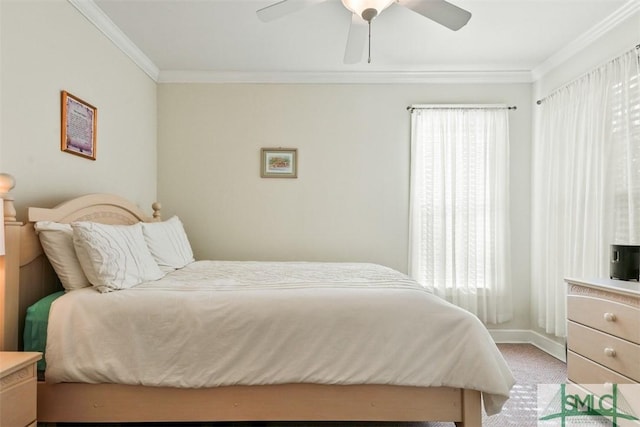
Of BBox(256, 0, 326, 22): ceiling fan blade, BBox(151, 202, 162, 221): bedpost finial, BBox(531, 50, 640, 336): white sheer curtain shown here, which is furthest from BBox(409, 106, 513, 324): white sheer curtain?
BBox(151, 202, 162, 221): bedpost finial

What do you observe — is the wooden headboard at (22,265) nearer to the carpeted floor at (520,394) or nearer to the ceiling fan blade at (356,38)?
the carpeted floor at (520,394)

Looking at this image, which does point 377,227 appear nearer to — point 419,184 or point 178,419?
point 419,184

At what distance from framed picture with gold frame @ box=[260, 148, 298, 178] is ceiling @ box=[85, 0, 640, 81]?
761mm

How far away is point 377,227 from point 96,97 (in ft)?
8.55

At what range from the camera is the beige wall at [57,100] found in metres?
1.89

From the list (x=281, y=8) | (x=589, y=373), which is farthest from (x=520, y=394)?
(x=281, y=8)

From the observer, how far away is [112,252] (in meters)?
1.89

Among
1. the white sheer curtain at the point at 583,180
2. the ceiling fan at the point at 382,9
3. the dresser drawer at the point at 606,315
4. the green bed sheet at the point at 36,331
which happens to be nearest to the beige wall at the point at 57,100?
the green bed sheet at the point at 36,331

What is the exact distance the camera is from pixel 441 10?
→ 71.0 inches

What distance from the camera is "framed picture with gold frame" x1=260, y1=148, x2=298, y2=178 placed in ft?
11.7

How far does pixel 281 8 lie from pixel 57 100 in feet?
4.97

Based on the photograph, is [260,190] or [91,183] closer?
[91,183]

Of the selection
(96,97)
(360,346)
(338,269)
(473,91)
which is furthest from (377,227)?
(96,97)

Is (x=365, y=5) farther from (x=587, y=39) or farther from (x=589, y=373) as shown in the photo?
(x=589, y=373)
